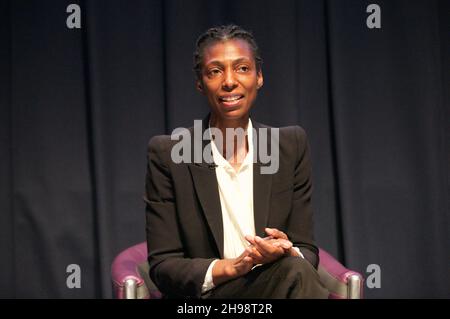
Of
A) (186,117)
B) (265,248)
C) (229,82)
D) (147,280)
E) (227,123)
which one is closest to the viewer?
(265,248)

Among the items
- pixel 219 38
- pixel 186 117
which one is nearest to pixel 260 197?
pixel 219 38

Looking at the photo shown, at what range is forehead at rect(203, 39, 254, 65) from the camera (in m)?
1.80

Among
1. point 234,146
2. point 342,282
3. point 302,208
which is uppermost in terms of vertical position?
point 234,146

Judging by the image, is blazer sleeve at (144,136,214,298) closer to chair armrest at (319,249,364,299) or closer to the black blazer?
the black blazer

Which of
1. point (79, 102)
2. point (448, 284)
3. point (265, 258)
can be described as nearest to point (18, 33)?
point (79, 102)

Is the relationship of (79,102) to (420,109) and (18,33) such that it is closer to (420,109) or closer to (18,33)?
(18,33)

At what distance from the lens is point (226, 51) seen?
5.91 feet

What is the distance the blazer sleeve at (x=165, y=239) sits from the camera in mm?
1722

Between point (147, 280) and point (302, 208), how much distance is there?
63 centimetres

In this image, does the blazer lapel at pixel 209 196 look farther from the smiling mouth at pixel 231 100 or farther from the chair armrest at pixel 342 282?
the chair armrest at pixel 342 282

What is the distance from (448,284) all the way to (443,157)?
2.07ft

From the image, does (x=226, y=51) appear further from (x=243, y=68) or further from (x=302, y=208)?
(x=302, y=208)

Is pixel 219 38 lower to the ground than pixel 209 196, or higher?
higher

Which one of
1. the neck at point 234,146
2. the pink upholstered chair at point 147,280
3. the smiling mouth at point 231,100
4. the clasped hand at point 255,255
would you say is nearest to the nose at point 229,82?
the smiling mouth at point 231,100
